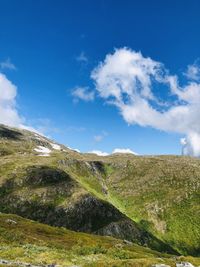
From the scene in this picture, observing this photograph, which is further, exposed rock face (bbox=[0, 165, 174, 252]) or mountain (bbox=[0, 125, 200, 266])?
mountain (bbox=[0, 125, 200, 266])

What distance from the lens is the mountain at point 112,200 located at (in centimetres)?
13162

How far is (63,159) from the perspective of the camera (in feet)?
648

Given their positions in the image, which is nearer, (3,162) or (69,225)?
(69,225)

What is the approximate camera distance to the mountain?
5182 inches

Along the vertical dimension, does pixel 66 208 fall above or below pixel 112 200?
below

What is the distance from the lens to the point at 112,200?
17000cm

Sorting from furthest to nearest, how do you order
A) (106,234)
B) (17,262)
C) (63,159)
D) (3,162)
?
(63,159) → (3,162) → (106,234) → (17,262)

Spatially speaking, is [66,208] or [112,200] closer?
[66,208]

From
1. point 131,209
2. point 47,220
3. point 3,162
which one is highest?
point 3,162

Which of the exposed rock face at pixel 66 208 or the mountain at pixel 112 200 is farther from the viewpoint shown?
the mountain at pixel 112 200

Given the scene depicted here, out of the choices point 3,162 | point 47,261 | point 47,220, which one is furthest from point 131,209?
point 47,261

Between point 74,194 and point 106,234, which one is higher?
point 74,194

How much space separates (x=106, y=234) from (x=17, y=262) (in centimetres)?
9224

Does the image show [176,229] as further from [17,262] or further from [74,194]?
[17,262]
